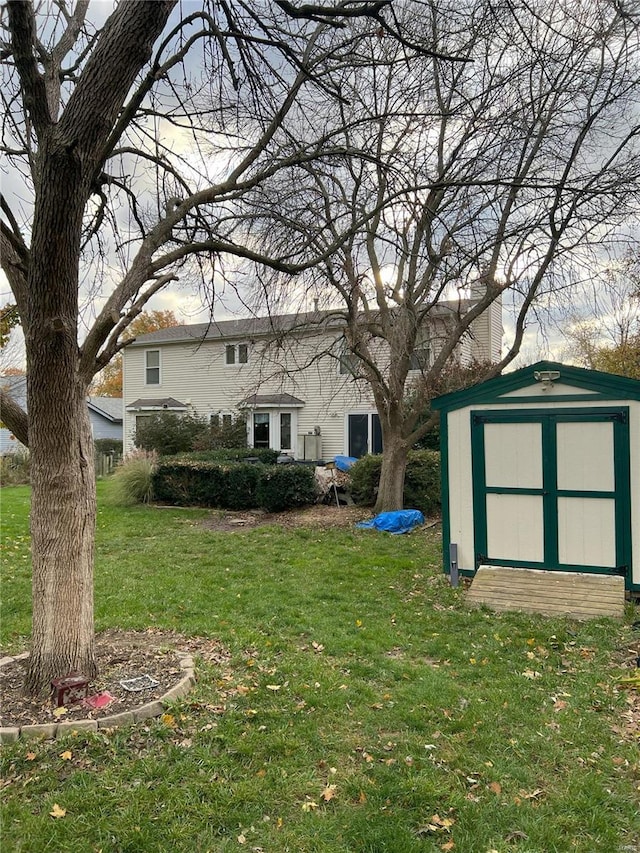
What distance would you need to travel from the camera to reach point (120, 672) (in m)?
4.07

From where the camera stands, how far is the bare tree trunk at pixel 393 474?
11.7 meters

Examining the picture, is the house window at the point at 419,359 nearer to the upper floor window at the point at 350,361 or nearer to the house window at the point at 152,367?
the upper floor window at the point at 350,361

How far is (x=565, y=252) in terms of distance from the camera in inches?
343

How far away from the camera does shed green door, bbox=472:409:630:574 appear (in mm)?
6367

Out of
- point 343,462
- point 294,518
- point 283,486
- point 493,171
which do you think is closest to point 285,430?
point 343,462

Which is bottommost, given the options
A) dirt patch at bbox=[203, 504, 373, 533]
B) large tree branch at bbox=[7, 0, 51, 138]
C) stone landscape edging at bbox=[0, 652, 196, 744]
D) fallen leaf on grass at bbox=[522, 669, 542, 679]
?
fallen leaf on grass at bbox=[522, 669, 542, 679]

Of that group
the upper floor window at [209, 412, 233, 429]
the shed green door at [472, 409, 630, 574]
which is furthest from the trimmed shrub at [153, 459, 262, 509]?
the shed green door at [472, 409, 630, 574]

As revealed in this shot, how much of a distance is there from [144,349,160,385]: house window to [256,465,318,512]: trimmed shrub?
1208 centimetres

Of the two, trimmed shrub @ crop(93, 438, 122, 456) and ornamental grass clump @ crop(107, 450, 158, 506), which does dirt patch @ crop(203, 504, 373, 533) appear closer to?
ornamental grass clump @ crop(107, 450, 158, 506)

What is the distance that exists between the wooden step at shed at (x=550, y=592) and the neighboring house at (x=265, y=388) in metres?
10.2

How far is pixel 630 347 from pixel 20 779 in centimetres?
2090

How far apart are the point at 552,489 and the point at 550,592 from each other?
1.20 m

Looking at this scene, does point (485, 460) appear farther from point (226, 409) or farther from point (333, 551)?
point (226, 409)

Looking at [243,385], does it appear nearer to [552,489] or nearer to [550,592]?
[552,489]
